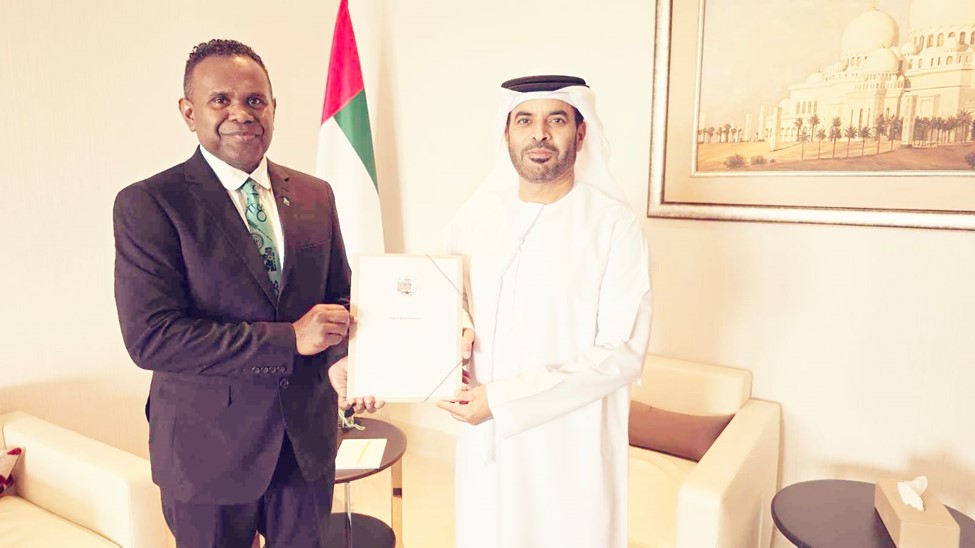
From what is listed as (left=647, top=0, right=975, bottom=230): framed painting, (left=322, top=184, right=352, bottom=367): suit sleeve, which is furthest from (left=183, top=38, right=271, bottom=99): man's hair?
(left=647, top=0, right=975, bottom=230): framed painting

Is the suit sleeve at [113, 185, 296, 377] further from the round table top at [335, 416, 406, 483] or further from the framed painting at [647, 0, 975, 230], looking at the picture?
the framed painting at [647, 0, 975, 230]

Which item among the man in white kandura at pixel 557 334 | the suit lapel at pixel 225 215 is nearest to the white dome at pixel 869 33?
the man in white kandura at pixel 557 334

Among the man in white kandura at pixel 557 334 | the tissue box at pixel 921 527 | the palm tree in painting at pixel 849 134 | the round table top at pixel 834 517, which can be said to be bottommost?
the round table top at pixel 834 517

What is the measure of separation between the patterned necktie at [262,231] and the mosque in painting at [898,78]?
2154mm

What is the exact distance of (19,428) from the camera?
2506 mm

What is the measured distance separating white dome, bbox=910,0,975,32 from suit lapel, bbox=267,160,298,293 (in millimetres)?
2307

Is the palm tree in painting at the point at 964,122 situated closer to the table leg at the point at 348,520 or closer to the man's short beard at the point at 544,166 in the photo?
the man's short beard at the point at 544,166

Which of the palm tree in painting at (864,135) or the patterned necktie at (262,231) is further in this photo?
the palm tree in painting at (864,135)

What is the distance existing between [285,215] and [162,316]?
1.23 feet

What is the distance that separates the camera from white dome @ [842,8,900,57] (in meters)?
2.38

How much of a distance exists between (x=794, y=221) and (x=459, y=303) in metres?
1.70

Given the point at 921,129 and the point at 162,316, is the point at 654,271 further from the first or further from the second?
the point at 162,316

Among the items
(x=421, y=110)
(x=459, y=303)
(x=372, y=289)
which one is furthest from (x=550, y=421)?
(x=421, y=110)

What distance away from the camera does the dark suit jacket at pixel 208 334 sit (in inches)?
56.4
